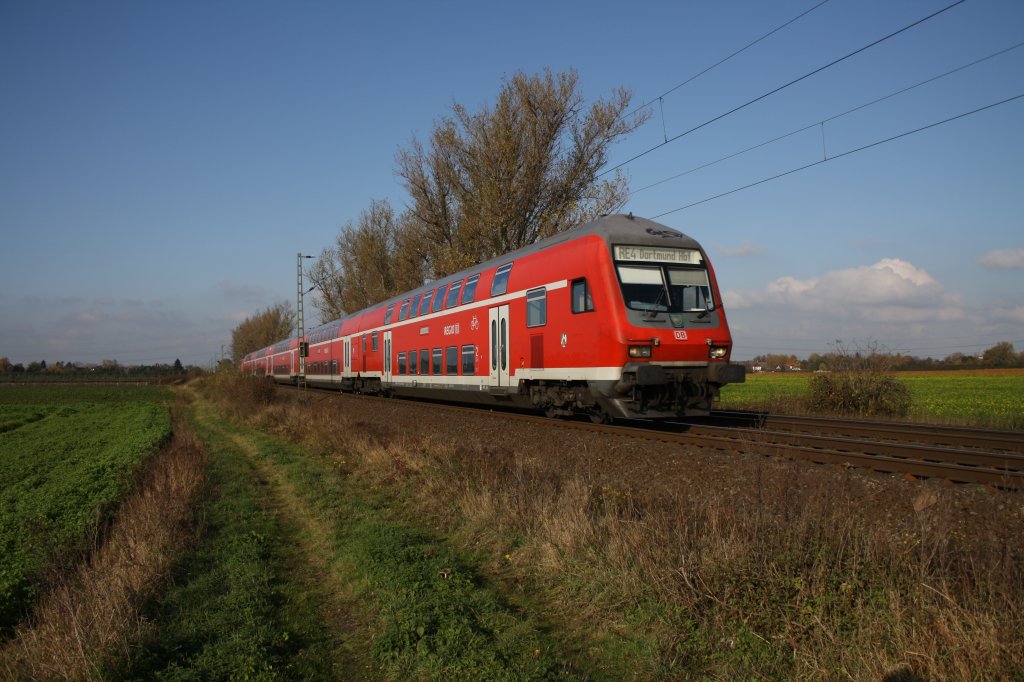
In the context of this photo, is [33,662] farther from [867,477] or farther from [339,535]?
[867,477]

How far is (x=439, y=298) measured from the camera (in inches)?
794

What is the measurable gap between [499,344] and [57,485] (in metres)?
9.73

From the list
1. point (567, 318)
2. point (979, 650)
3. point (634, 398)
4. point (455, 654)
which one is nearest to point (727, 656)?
point (979, 650)

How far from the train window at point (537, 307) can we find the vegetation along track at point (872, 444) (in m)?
2.13

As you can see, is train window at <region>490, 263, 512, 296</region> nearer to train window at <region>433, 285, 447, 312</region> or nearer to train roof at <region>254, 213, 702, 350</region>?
train roof at <region>254, 213, 702, 350</region>

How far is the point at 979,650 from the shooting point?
10.4ft

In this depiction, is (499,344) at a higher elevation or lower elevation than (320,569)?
higher

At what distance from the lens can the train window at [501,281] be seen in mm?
15672

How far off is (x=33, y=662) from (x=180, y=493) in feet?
17.6

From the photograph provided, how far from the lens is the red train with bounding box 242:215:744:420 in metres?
11.6

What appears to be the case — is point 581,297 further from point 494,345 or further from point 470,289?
point 470,289

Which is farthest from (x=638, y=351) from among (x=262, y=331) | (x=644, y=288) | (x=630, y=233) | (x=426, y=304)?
(x=262, y=331)

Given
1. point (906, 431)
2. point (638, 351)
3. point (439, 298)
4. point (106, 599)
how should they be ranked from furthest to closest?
1. point (439, 298)
2. point (906, 431)
3. point (638, 351)
4. point (106, 599)

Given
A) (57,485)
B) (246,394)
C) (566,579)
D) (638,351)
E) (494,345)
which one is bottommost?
(57,485)
